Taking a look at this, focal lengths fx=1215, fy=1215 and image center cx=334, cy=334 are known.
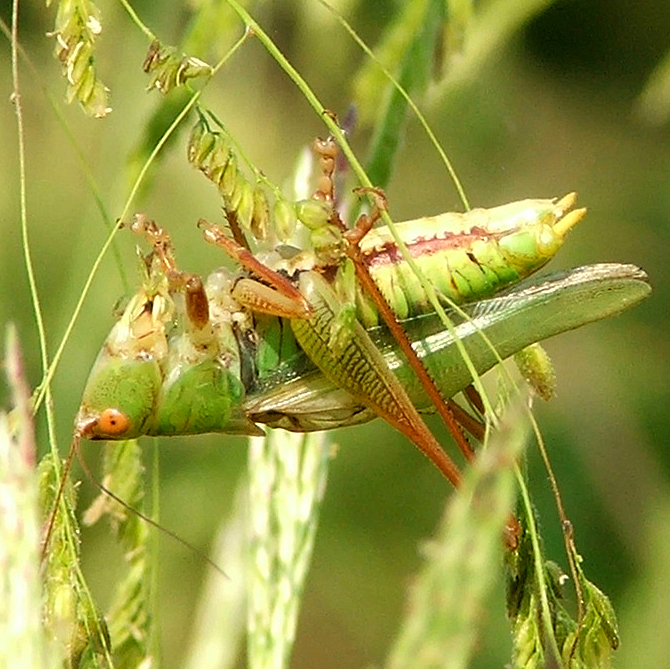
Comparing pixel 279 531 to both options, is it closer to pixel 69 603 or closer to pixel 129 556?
pixel 129 556

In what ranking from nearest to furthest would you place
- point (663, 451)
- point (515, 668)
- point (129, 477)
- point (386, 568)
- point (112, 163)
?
point (515, 668)
point (129, 477)
point (112, 163)
point (663, 451)
point (386, 568)

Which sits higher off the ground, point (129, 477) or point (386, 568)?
point (129, 477)

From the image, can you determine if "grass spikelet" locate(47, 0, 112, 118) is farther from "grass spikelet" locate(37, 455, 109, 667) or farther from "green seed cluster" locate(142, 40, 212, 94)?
"grass spikelet" locate(37, 455, 109, 667)

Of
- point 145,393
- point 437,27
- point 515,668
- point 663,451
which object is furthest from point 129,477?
point 663,451

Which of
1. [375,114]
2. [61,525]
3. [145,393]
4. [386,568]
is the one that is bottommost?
[386,568]

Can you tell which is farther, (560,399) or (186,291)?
(560,399)

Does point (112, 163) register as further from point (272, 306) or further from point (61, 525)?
point (61, 525)

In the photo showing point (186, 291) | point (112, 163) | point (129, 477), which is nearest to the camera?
point (129, 477)

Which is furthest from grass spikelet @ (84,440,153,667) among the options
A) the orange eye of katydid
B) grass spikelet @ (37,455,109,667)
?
grass spikelet @ (37,455,109,667)
